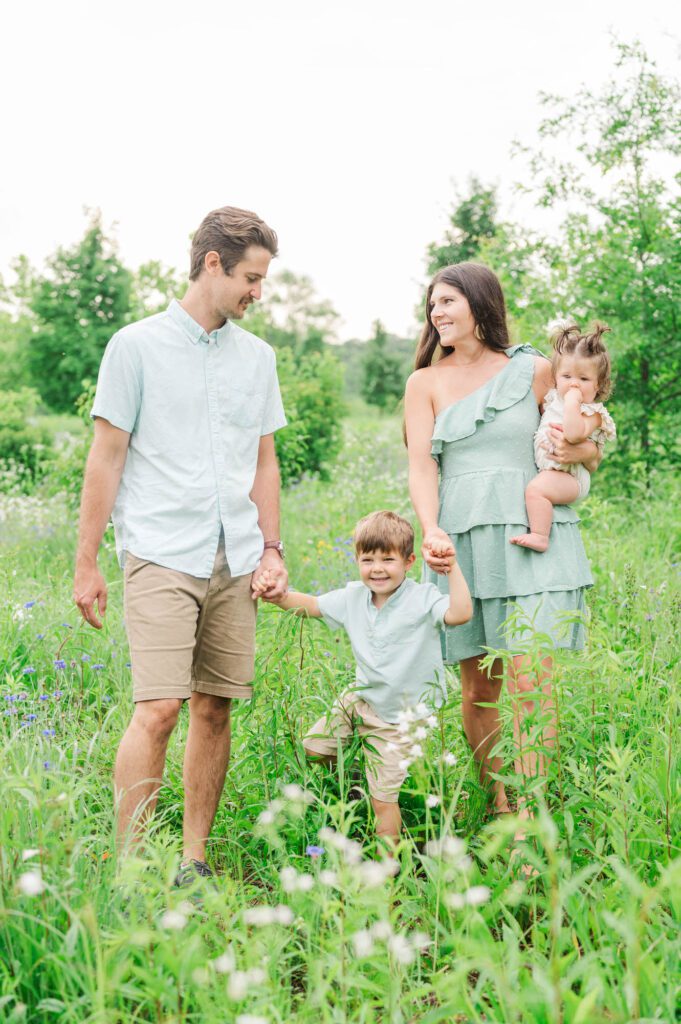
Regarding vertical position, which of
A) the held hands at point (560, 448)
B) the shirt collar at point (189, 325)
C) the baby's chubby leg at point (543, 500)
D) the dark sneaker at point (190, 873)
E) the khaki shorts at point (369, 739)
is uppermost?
the shirt collar at point (189, 325)

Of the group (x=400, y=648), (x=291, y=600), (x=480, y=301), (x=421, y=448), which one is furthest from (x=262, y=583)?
(x=480, y=301)

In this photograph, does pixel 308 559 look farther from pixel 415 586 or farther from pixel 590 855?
pixel 590 855

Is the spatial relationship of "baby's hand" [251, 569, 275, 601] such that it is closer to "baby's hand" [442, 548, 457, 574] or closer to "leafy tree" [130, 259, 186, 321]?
"baby's hand" [442, 548, 457, 574]

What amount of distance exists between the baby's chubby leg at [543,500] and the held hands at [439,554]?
35 cm

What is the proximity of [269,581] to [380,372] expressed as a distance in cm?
2944

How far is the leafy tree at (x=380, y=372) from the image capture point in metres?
31.6

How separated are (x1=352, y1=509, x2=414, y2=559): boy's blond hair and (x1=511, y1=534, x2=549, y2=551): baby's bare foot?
352 millimetres

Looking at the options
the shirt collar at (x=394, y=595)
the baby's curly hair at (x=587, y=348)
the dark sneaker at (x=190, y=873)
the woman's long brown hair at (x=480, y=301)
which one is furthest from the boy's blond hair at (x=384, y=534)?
the dark sneaker at (x=190, y=873)

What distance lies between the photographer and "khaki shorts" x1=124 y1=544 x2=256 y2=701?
280cm

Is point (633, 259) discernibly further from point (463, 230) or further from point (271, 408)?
point (463, 230)

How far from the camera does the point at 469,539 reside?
318 cm

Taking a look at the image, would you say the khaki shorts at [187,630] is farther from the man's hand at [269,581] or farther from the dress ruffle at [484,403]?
the dress ruffle at [484,403]

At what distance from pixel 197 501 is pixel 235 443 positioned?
10.1 inches

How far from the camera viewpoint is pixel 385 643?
3012 millimetres
